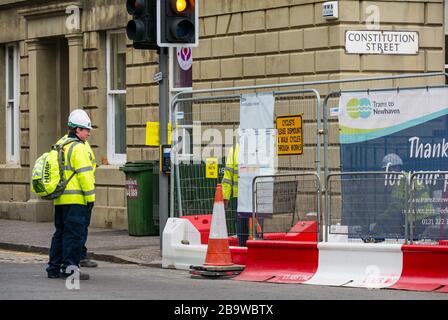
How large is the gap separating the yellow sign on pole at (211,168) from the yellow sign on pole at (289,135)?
1.11m

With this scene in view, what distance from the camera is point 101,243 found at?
66.6 ft

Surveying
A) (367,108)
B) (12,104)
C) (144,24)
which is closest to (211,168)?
(144,24)

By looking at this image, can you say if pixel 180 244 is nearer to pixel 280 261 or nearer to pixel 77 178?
pixel 280 261

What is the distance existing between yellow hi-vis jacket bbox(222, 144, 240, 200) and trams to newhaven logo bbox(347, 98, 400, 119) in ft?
6.19

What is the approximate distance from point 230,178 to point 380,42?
4.43 meters

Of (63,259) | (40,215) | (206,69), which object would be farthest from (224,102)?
(40,215)

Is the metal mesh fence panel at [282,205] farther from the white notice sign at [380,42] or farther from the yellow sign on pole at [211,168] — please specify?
the white notice sign at [380,42]

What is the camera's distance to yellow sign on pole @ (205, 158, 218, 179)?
16.2 m

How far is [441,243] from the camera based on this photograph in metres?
13.5

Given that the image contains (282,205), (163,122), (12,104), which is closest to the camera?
(282,205)

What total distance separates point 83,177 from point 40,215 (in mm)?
11677

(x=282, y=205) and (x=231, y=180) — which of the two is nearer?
(x=282, y=205)

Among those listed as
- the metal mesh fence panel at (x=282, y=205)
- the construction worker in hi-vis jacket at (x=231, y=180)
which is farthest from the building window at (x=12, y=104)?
the metal mesh fence panel at (x=282, y=205)

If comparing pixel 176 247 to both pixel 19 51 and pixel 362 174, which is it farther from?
pixel 19 51
